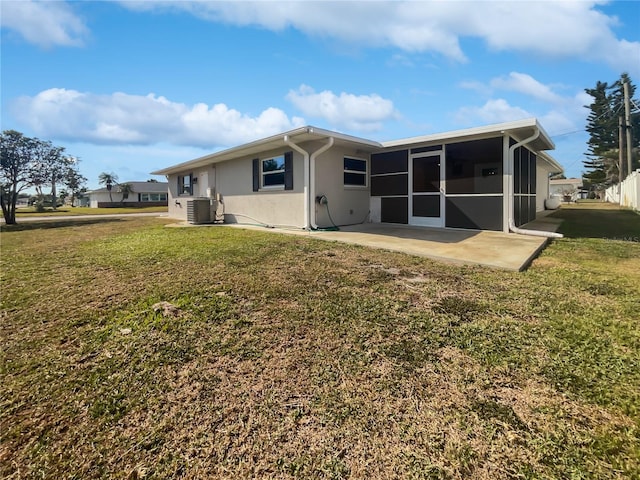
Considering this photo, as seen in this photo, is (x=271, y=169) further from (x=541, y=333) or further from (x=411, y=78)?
(x=541, y=333)

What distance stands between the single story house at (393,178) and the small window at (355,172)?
0.10 ft

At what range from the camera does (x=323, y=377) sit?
2.13 metres

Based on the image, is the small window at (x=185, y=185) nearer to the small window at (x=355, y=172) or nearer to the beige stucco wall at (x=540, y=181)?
the small window at (x=355, y=172)

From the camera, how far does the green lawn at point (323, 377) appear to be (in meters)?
1.52

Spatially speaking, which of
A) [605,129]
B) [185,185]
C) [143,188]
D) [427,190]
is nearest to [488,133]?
[427,190]

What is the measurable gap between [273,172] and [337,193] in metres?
2.14

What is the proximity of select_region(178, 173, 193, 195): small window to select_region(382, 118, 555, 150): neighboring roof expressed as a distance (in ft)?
32.3

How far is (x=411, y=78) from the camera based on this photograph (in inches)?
411

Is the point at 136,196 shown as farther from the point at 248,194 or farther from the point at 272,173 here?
the point at 272,173

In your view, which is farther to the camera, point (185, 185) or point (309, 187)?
point (185, 185)

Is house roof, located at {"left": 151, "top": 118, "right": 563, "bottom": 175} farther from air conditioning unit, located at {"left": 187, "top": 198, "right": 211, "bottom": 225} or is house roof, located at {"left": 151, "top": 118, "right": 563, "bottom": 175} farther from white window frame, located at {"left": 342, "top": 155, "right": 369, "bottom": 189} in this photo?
air conditioning unit, located at {"left": 187, "top": 198, "right": 211, "bottom": 225}

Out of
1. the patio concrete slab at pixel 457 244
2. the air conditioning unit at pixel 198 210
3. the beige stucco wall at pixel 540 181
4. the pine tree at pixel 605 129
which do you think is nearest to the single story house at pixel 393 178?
the patio concrete slab at pixel 457 244

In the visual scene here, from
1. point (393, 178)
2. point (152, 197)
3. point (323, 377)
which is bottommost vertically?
point (323, 377)

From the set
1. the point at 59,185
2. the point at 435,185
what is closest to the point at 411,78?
the point at 435,185
